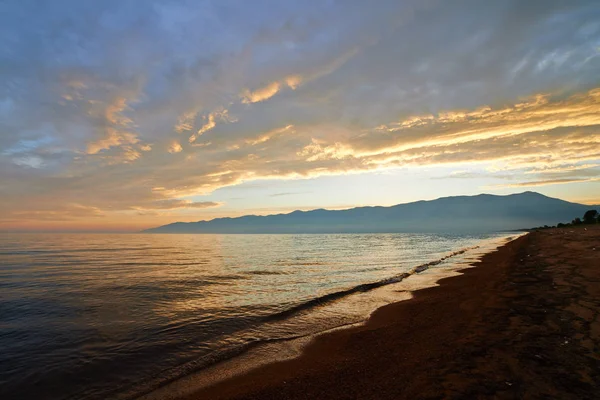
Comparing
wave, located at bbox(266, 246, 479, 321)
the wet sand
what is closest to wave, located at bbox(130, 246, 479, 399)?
wave, located at bbox(266, 246, 479, 321)

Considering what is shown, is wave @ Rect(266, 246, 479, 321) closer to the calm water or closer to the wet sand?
the calm water

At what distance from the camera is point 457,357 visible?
24.5ft

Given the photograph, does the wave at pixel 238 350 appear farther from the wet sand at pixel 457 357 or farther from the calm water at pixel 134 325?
the wet sand at pixel 457 357

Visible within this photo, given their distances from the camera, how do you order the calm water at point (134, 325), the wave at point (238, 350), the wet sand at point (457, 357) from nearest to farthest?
1. the wet sand at point (457, 357)
2. the wave at point (238, 350)
3. the calm water at point (134, 325)

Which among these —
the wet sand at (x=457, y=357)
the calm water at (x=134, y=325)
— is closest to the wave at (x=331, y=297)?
the calm water at (x=134, y=325)

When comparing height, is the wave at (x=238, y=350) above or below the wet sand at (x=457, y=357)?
below

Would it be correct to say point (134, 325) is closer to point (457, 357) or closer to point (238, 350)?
point (238, 350)

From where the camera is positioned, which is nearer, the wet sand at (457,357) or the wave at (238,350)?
the wet sand at (457,357)

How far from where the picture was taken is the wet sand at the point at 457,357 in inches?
234

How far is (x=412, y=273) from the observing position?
26953 millimetres

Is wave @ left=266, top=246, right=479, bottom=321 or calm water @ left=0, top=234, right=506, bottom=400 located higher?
calm water @ left=0, top=234, right=506, bottom=400

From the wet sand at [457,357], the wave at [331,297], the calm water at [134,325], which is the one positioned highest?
the wet sand at [457,357]

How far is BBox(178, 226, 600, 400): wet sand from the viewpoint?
5.94 m

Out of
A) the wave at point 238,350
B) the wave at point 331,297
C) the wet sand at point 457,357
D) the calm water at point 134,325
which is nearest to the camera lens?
the wet sand at point 457,357
